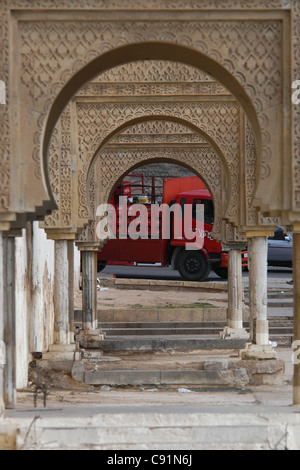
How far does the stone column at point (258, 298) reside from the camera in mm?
10594

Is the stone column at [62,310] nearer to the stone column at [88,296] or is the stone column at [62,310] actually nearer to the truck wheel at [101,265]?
the stone column at [88,296]

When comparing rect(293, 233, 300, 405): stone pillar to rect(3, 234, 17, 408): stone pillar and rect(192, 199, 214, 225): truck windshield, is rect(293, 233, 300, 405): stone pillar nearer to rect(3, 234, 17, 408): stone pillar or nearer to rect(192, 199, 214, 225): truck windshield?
rect(3, 234, 17, 408): stone pillar

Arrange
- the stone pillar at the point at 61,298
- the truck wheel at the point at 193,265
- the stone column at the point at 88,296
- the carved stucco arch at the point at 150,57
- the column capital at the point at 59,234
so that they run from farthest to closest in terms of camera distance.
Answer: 1. the truck wheel at the point at 193,265
2. the stone column at the point at 88,296
3. the stone pillar at the point at 61,298
4. the column capital at the point at 59,234
5. the carved stucco arch at the point at 150,57

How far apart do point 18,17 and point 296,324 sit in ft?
11.2

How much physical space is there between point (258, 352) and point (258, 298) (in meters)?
0.80

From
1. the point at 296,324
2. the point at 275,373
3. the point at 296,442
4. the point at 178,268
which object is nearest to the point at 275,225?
the point at 275,373

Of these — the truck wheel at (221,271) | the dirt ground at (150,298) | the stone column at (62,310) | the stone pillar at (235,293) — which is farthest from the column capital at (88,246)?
the truck wheel at (221,271)

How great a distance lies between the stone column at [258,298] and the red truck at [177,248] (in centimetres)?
1182

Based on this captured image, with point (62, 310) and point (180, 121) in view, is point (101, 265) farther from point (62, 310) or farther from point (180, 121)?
point (180, 121)

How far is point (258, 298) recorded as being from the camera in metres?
10.7

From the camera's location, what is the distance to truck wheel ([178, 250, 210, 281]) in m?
22.8

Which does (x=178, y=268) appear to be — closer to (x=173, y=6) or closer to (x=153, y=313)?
(x=153, y=313)

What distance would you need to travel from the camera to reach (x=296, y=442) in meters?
5.36

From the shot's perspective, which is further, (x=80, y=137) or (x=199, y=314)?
(x=199, y=314)
